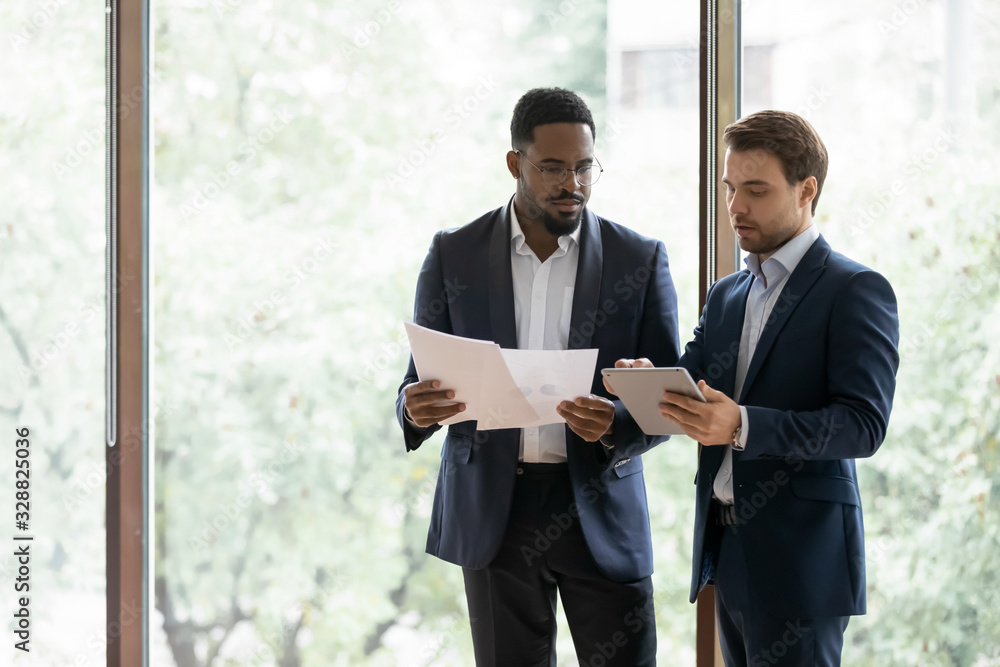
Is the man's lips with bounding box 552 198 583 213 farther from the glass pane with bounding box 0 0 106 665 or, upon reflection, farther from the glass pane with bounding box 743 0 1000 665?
the glass pane with bounding box 0 0 106 665

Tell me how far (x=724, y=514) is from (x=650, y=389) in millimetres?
316

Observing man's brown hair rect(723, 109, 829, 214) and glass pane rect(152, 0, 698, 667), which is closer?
man's brown hair rect(723, 109, 829, 214)

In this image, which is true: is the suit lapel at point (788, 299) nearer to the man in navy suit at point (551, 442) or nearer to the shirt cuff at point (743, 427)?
the shirt cuff at point (743, 427)

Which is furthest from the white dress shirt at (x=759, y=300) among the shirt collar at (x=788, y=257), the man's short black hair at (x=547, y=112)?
the man's short black hair at (x=547, y=112)

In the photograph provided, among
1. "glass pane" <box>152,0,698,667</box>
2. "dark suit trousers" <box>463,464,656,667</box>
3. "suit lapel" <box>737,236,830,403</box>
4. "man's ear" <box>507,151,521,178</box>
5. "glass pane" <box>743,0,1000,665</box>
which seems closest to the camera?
"suit lapel" <box>737,236,830,403</box>

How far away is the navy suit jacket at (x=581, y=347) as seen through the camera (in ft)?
5.98

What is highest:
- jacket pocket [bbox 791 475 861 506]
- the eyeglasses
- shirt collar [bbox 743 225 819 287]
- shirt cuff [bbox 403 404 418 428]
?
the eyeglasses

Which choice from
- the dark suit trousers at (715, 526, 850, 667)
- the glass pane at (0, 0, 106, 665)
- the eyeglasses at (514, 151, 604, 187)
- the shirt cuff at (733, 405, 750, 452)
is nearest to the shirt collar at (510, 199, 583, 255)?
the eyeglasses at (514, 151, 604, 187)

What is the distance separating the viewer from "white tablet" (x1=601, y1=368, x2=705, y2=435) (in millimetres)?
1488

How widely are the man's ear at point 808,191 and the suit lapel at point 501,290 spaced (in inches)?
26.1

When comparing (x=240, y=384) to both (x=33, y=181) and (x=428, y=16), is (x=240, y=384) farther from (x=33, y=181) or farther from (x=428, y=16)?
(x=428, y=16)

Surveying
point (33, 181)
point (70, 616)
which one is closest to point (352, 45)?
point (33, 181)

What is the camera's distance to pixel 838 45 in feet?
7.45

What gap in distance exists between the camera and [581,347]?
1.87 meters
